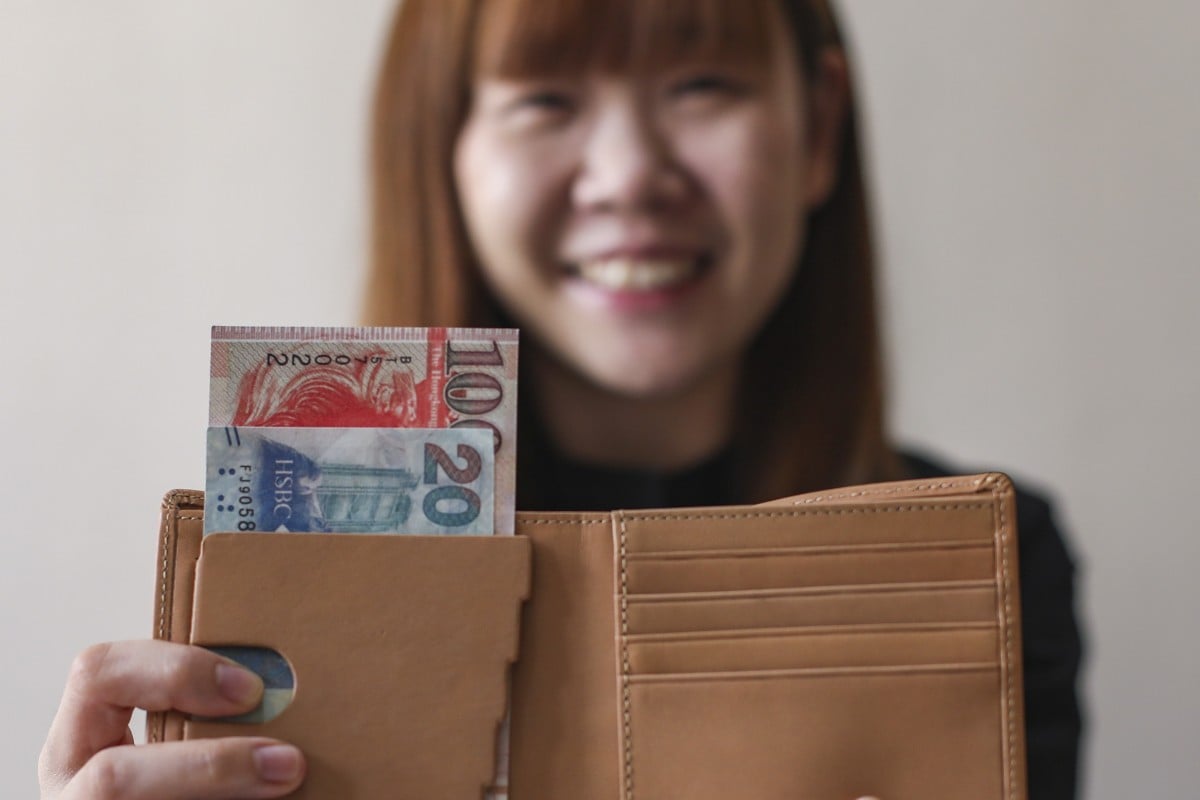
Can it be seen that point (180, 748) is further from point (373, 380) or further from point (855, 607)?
point (855, 607)

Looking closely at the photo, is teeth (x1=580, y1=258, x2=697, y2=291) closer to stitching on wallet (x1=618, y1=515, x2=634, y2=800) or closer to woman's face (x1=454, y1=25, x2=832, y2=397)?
woman's face (x1=454, y1=25, x2=832, y2=397)

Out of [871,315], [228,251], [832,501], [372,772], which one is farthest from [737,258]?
[372,772]

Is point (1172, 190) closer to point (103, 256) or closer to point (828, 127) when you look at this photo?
point (828, 127)

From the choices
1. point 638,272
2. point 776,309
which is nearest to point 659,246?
point 638,272

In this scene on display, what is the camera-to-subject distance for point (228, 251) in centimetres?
Result: 149

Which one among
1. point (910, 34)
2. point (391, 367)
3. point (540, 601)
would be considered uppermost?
point (910, 34)

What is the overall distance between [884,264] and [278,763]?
117 centimetres

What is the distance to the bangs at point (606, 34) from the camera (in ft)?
4.26

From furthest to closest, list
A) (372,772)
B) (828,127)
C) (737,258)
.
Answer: (828,127) < (737,258) < (372,772)

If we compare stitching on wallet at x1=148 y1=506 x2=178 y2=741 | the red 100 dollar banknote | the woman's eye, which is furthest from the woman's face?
stitching on wallet at x1=148 y1=506 x2=178 y2=741

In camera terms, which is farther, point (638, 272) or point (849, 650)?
point (638, 272)

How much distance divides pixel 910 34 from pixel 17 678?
170cm

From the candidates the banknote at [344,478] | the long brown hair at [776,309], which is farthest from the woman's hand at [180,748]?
the long brown hair at [776,309]

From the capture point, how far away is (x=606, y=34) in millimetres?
1319
